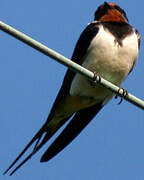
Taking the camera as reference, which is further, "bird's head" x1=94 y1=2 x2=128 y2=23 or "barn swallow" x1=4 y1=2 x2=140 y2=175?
"bird's head" x1=94 y1=2 x2=128 y2=23

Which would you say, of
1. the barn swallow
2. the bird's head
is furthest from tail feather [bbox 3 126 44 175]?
the bird's head

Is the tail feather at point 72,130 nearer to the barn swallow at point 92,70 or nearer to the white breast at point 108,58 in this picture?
the barn swallow at point 92,70

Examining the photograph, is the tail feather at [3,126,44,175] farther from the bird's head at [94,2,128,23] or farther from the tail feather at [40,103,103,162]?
the bird's head at [94,2,128,23]

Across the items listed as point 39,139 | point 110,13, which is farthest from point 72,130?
point 110,13

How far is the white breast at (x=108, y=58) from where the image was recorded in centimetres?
379

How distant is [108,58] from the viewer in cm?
381

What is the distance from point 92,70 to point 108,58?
5.3 inches

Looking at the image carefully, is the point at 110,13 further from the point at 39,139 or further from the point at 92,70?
the point at 39,139

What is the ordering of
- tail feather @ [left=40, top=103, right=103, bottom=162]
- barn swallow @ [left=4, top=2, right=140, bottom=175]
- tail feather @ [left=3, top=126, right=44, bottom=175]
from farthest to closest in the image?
tail feather @ [left=40, top=103, right=103, bottom=162], barn swallow @ [left=4, top=2, right=140, bottom=175], tail feather @ [left=3, top=126, right=44, bottom=175]

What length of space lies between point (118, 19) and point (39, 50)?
198 cm

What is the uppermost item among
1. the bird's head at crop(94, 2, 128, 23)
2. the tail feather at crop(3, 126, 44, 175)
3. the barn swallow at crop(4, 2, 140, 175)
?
the bird's head at crop(94, 2, 128, 23)

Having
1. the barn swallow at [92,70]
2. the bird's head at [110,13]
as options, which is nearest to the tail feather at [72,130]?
the barn swallow at [92,70]

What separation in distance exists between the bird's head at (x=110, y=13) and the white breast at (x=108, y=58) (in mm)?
380

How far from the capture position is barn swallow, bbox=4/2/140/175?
12.5 feet
